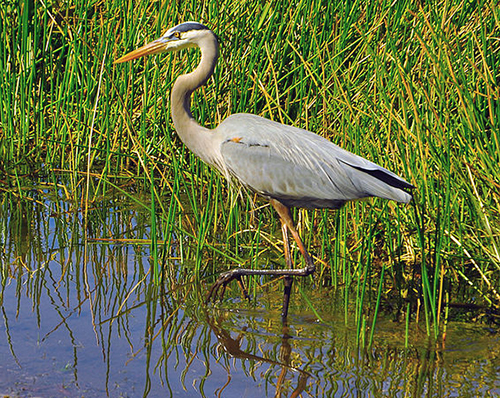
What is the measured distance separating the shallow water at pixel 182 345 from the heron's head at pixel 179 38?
3.72 ft

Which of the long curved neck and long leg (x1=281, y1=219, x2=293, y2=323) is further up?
the long curved neck

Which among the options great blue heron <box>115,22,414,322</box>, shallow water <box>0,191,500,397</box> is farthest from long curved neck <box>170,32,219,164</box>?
shallow water <box>0,191,500,397</box>

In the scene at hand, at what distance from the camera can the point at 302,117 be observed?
A: 5.11 m

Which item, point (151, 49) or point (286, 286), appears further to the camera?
point (151, 49)

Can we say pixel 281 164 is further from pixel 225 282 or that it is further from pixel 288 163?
pixel 225 282

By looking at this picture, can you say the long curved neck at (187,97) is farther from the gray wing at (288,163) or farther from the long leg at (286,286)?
the long leg at (286,286)

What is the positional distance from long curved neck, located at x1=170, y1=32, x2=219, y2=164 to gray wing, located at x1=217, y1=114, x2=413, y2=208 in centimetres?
18

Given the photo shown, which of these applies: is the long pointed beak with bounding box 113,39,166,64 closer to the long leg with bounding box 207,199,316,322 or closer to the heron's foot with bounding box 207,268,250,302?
the long leg with bounding box 207,199,316,322

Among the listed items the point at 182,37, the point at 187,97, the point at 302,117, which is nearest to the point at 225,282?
the point at 187,97

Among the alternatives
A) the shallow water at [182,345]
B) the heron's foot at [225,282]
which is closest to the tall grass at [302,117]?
the heron's foot at [225,282]

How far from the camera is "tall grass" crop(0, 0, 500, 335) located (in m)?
3.86

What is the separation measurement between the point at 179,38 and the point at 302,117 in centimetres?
117

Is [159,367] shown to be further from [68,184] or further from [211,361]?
[68,184]

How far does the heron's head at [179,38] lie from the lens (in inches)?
165
